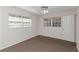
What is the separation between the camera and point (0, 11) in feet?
12.6

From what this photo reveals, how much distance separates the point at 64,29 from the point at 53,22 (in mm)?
1646

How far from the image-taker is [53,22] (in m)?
8.16

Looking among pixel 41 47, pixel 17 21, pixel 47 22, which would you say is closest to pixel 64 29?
pixel 47 22

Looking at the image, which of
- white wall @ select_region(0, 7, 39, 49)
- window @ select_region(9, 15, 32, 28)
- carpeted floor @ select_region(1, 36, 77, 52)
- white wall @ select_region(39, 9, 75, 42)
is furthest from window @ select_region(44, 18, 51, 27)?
carpeted floor @ select_region(1, 36, 77, 52)

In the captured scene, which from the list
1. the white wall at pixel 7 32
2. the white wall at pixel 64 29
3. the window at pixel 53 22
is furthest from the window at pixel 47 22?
the white wall at pixel 7 32

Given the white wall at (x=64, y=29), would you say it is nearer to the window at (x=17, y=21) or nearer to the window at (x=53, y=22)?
the window at (x=53, y=22)

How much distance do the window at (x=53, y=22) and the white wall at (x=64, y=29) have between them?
314 mm

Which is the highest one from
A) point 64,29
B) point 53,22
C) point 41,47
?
point 53,22

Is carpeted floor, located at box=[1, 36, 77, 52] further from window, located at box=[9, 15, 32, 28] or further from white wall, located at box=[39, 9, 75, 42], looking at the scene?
white wall, located at box=[39, 9, 75, 42]

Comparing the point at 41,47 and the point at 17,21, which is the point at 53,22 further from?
the point at 41,47

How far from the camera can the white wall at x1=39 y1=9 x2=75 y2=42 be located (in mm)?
6089

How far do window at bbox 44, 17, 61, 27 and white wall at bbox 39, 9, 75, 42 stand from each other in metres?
0.31

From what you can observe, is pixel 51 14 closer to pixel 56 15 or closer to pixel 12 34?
pixel 56 15

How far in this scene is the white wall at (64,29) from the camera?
6089mm
